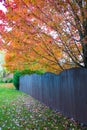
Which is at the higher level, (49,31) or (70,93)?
(49,31)

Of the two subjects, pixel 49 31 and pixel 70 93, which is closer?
pixel 49 31

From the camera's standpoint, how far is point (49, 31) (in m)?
7.51

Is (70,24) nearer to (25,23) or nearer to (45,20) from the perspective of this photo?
(45,20)

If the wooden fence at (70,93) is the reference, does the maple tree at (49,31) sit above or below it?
above

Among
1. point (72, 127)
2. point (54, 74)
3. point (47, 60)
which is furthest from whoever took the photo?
point (54, 74)

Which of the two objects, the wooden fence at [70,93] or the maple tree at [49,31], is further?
the wooden fence at [70,93]

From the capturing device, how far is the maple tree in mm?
6762

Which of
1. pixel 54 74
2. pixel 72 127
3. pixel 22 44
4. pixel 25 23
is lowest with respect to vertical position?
pixel 72 127

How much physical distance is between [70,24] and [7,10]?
1.93 metres

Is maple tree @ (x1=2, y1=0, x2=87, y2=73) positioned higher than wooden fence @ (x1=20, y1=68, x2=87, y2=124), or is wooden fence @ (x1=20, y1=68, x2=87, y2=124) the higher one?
maple tree @ (x1=2, y1=0, x2=87, y2=73)

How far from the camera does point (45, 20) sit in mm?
7070

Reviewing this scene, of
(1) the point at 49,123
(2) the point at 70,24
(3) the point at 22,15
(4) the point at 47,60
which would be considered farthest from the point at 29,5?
(1) the point at 49,123

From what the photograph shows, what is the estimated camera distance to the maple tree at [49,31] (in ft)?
22.2

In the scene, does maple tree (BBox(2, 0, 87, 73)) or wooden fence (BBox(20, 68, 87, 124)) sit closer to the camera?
maple tree (BBox(2, 0, 87, 73))
